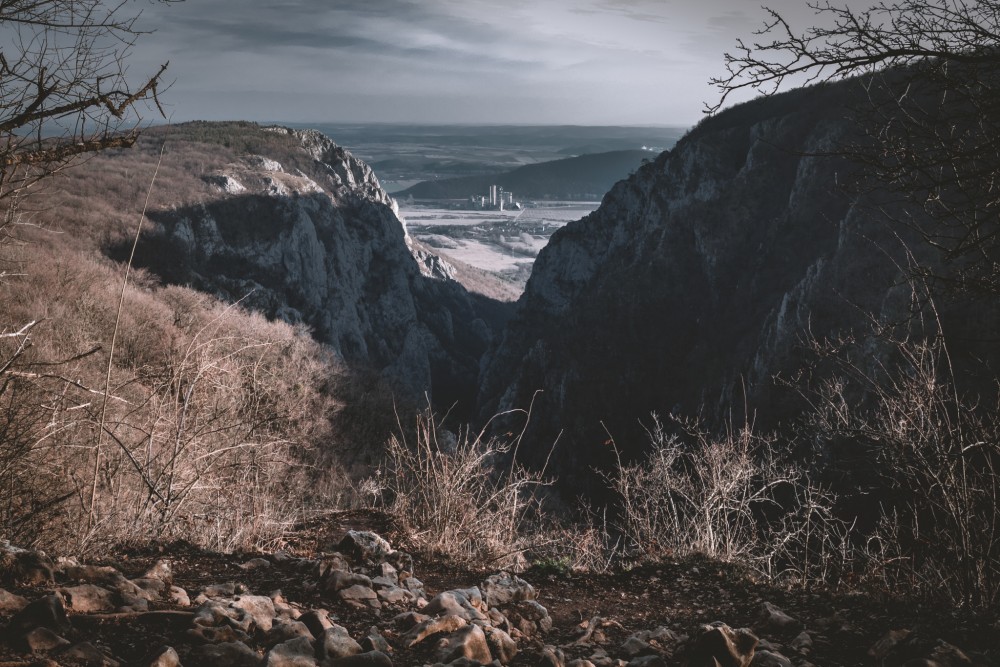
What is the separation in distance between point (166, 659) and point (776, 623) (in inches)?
132

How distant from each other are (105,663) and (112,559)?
1959 millimetres

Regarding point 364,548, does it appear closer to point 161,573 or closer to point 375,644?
point 161,573

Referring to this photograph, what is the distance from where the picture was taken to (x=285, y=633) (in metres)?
3.00

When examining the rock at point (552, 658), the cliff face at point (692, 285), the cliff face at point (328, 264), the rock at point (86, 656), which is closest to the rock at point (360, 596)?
the rock at point (552, 658)

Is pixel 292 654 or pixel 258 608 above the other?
pixel 292 654

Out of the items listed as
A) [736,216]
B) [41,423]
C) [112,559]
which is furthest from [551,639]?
[736,216]

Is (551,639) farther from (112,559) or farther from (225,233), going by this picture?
(225,233)

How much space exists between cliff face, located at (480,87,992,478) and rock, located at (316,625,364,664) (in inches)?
2081

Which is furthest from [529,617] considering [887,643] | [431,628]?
[887,643]

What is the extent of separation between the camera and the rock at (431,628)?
128 inches

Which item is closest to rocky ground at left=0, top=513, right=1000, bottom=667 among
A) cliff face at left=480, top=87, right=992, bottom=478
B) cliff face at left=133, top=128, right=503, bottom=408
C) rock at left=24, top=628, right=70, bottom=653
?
rock at left=24, top=628, right=70, bottom=653

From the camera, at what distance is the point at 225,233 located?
76.9 metres

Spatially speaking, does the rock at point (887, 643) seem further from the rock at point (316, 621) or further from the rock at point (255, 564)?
the rock at point (255, 564)

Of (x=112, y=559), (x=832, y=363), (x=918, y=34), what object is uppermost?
(x=918, y=34)
